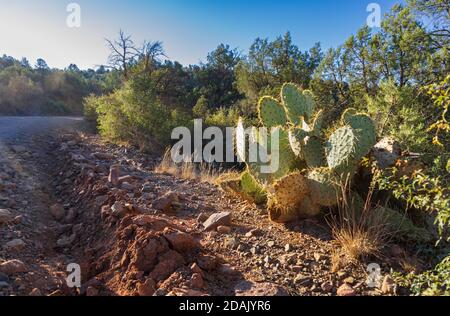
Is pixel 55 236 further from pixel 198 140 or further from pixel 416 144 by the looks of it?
pixel 198 140

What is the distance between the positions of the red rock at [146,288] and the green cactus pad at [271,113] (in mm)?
2211

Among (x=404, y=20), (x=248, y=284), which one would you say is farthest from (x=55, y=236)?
(x=404, y=20)

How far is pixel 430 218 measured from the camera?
3.13 meters

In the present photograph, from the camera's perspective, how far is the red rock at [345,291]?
202 cm

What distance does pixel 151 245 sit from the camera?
7.52 ft

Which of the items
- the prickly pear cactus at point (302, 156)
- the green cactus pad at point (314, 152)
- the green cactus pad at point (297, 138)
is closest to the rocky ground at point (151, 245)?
the prickly pear cactus at point (302, 156)

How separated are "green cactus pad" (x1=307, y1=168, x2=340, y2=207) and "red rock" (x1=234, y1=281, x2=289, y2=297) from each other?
3.46 ft

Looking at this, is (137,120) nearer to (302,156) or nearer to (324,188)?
(302,156)

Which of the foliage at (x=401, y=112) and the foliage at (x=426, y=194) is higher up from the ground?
the foliage at (x=401, y=112)

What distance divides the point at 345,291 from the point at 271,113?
2155 mm

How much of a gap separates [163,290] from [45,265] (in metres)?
0.96

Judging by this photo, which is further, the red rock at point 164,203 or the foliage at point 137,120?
the foliage at point 137,120

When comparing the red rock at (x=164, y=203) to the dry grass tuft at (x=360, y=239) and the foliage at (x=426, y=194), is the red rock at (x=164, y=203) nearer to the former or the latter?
the dry grass tuft at (x=360, y=239)

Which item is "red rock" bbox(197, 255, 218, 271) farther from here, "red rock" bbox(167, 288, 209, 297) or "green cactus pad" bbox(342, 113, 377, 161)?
"green cactus pad" bbox(342, 113, 377, 161)
